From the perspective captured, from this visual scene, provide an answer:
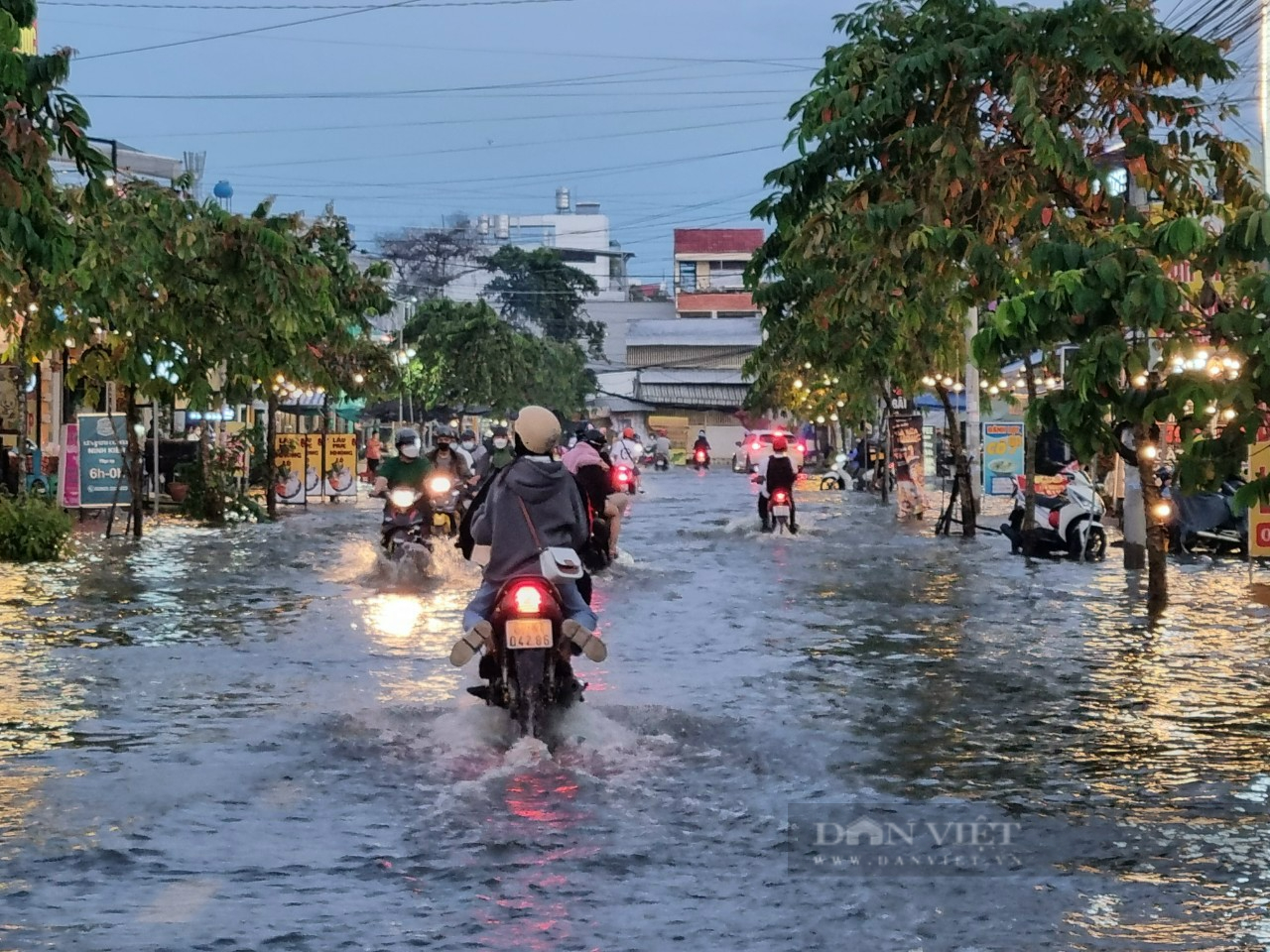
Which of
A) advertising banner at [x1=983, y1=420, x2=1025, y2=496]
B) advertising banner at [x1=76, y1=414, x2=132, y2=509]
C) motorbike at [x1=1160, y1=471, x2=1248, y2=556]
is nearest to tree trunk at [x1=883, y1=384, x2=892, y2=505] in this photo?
advertising banner at [x1=983, y1=420, x2=1025, y2=496]

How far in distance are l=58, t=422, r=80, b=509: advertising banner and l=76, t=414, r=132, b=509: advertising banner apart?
11 centimetres

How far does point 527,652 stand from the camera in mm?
9422

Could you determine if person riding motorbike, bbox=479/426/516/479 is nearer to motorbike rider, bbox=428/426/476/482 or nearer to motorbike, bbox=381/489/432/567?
motorbike rider, bbox=428/426/476/482

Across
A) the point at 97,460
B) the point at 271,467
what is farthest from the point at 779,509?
the point at 271,467

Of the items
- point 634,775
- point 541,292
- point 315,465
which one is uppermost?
point 541,292

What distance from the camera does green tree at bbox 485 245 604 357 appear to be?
312 ft

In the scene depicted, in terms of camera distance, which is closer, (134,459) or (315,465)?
(134,459)

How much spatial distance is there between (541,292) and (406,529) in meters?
75.3

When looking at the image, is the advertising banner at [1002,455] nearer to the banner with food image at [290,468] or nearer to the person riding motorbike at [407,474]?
the banner with food image at [290,468]

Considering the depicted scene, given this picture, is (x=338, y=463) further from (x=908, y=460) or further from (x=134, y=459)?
(x=134, y=459)

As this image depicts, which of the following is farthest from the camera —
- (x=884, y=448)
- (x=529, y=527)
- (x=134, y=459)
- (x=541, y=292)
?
(x=541, y=292)

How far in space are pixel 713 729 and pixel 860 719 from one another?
98cm

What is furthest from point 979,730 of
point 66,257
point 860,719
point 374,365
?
point 374,365

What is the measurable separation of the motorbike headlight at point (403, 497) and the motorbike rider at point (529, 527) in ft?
33.3
